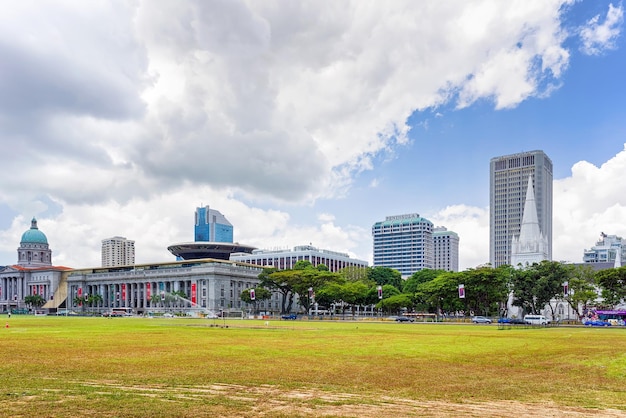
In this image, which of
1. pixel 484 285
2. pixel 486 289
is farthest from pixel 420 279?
pixel 484 285

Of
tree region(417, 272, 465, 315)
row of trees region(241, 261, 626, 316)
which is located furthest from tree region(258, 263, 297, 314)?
tree region(417, 272, 465, 315)

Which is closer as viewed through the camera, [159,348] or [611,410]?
[611,410]

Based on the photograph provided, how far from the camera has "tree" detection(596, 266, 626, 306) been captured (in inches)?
4117

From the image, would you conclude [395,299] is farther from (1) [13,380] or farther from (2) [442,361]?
(1) [13,380]

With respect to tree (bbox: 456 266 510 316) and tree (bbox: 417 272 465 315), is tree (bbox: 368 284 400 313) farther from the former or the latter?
tree (bbox: 456 266 510 316)

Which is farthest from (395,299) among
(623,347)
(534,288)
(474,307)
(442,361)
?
(442,361)

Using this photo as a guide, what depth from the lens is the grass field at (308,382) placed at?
59.8ft

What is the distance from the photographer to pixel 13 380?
78.2ft

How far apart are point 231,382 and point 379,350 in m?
17.4

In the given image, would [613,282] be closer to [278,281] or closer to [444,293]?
[444,293]

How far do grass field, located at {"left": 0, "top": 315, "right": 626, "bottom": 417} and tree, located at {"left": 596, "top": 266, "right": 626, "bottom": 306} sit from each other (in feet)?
240

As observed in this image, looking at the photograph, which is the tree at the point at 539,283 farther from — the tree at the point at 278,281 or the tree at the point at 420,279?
the tree at the point at 278,281

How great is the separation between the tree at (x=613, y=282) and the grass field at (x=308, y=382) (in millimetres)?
73191

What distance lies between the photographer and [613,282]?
10556 centimetres
